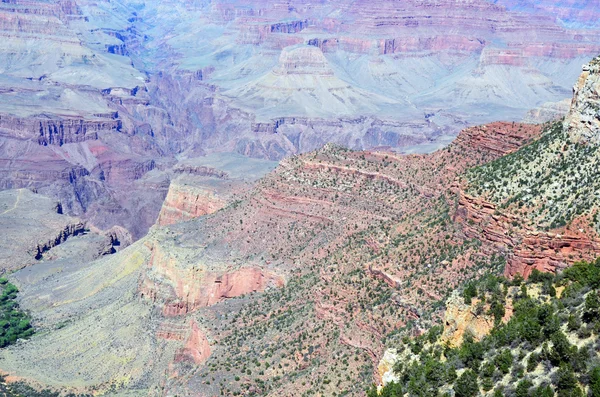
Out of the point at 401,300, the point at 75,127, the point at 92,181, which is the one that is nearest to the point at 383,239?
the point at 401,300

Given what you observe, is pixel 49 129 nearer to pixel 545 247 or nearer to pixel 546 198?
pixel 546 198

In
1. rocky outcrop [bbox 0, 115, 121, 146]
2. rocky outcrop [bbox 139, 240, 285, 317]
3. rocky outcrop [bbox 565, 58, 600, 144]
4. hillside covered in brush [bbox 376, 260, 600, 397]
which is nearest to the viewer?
hillside covered in brush [bbox 376, 260, 600, 397]

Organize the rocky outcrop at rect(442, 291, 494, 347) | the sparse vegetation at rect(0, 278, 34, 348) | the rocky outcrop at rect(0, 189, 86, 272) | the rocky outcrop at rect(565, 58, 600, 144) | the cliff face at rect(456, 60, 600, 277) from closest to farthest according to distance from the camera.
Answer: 1. the rocky outcrop at rect(442, 291, 494, 347)
2. the cliff face at rect(456, 60, 600, 277)
3. the rocky outcrop at rect(565, 58, 600, 144)
4. the sparse vegetation at rect(0, 278, 34, 348)
5. the rocky outcrop at rect(0, 189, 86, 272)

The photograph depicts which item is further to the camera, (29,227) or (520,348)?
(29,227)

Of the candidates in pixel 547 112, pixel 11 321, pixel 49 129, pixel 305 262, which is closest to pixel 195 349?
pixel 305 262

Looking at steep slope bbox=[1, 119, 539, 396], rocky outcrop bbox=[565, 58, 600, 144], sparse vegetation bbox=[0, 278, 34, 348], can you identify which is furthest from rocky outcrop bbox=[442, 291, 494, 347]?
sparse vegetation bbox=[0, 278, 34, 348]

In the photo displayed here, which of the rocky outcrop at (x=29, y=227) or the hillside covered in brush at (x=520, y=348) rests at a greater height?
the hillside covered in brush at (x=520, y=348)

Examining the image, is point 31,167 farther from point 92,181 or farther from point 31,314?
point 31,314

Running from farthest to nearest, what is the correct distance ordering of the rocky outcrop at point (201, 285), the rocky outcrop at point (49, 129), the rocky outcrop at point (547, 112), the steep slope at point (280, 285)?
1. the rocky outcrop at point (49, 129)
2. the rocky outcrop at point (547, 112)
3. the rocky outcrop at point (201, 285)
4. the steep slope at point (280, 285)

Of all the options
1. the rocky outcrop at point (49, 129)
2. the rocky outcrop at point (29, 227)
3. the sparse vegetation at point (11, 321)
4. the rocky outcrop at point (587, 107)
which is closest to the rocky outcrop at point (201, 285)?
the sparse vegetation at point (11, 321)

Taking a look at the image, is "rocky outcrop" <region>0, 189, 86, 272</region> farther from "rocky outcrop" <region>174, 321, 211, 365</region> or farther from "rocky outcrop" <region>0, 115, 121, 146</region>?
"rocky outcrop" <region>174, 321, 211, 365</region>

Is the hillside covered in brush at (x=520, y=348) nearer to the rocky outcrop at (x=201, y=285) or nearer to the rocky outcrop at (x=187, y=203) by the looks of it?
the rocky outcrop at (x=201, y=285)

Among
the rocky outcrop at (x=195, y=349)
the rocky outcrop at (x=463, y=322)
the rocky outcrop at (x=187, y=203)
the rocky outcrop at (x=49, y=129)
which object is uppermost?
the rocky outcrop at (x=463, y=322)
